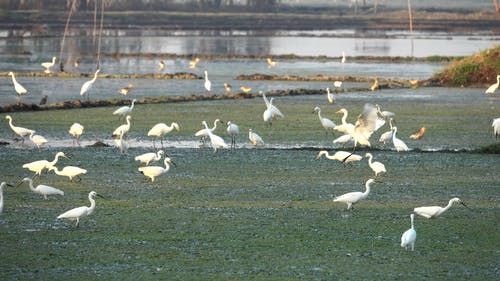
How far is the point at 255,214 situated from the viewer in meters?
16.5

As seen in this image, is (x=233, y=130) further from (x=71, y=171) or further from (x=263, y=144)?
(x=71, y=171)

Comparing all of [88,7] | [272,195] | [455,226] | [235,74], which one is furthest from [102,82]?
[88,7]

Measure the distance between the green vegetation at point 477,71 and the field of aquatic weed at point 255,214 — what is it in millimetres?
19625

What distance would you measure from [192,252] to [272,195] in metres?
4.98

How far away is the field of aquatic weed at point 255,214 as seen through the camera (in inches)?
504

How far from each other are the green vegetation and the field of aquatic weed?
19625 mm

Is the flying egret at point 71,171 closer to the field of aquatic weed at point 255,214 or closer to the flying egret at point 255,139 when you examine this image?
the field of aquatic weed at point 255,214

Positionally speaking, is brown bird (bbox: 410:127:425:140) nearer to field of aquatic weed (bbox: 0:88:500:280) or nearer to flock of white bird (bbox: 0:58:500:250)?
flock of white bird (bbox: 0:58:500:250)

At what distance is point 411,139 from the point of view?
1083 inches

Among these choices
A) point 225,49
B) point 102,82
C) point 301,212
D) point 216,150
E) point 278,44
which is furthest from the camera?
point 278,44

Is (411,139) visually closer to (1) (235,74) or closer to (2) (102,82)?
(2) (102,82)

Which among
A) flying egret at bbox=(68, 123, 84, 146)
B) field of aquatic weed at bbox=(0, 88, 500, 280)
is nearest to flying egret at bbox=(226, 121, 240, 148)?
field of aquatic weed at bbox=(0, 88, 500, 280)

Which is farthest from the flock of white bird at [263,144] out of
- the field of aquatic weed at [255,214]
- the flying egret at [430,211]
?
the field of aquatic weed at [255,214]

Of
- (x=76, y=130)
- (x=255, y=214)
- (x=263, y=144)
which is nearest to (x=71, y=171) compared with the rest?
(x=255, y=214)
